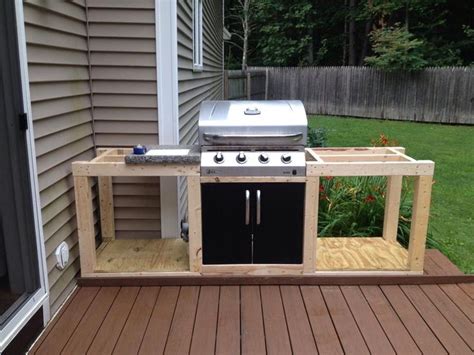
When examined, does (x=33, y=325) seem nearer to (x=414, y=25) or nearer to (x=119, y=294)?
(x=119, y=294)

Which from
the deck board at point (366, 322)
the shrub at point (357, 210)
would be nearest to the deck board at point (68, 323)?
the deck board at point (366, 322)

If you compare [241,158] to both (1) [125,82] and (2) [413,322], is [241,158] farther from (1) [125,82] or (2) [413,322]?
(2) [413,322]

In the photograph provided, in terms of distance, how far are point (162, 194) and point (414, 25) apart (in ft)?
50.5

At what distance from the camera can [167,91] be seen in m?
3.29

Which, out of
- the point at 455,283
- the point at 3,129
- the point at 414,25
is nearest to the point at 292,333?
the point at 455,283

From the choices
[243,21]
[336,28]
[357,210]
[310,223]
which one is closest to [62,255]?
[310,223]

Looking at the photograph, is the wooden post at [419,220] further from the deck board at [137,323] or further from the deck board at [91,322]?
the deck board at [91,322]

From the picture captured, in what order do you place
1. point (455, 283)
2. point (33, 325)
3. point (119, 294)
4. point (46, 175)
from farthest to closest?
1. point (455, 283)
2. point (119, 294)
3. point (46, 175)
4. point (33, 325)

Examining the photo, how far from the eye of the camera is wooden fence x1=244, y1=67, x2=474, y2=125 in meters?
12.2

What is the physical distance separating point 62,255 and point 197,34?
3447mm

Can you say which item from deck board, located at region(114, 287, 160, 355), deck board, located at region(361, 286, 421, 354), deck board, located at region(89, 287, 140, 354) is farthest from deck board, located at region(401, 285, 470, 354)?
deck board, located at region(89, 287, 140, 354)

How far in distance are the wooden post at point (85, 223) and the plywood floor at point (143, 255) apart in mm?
98

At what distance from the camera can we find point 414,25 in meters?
16.1

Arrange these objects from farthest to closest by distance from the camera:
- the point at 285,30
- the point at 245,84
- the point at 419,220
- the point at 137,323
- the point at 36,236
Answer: the point at 285,30 → the point at 245,84 → the point at 419,220 → the point at 137,323 → the point at 36,236
